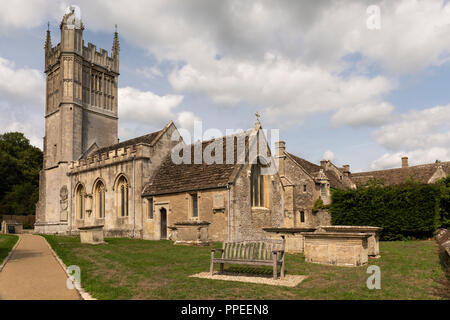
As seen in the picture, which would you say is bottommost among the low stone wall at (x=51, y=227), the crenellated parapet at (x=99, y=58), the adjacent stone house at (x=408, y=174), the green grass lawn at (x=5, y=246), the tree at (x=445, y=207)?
the low stone wall at (x=51, y=227)

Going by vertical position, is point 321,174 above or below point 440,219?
above

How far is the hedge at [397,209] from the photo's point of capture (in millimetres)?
21734

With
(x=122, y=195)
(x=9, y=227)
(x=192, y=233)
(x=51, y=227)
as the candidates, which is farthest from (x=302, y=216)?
(x=9, y=227)

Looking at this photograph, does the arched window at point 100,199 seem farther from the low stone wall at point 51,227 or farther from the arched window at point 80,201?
the low stone wall at point 51,227

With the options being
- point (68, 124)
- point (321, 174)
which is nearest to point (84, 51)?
point (68, 124)

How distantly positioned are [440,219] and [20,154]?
62.5 meters

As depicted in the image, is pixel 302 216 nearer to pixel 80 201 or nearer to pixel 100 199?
pixel 100 199

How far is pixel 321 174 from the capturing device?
34094 mm

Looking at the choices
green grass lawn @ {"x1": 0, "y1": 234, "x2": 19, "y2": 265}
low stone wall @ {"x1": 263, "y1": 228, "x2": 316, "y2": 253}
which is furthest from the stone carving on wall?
low stone wall @ {"x1": 263, "y1": 228, "x2": 316, "y2": 253}

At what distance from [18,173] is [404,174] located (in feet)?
194

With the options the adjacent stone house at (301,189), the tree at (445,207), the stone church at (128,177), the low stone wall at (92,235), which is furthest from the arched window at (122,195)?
the tree at (445,207)

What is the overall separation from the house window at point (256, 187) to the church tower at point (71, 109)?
62.8 ft

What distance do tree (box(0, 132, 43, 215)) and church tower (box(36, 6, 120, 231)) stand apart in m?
16.2
